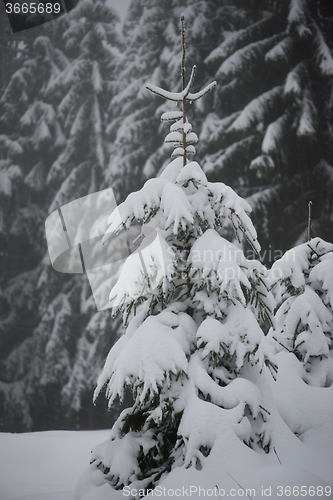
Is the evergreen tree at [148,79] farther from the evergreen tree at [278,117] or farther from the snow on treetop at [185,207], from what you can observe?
the snow on treetop at [185,207]

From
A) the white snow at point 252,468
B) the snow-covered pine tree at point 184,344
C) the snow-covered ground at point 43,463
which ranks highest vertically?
the snow-covered pine tree at point 184,344

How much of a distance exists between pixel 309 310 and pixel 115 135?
40.2 feet

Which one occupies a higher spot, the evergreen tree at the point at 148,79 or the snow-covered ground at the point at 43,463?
the evergreen tree at the point at 148,79

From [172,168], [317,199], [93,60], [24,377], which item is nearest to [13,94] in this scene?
[93,60]

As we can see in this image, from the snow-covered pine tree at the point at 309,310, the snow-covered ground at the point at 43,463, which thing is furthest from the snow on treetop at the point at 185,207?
the snow-covered ground at the point at 43,463

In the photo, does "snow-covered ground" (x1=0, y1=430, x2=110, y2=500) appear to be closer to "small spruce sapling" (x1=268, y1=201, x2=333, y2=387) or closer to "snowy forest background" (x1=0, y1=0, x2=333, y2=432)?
"small spruce sapling" (x1=268, y1=201, x2=333, y2=387)

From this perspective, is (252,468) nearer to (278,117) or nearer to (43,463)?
(43,463)

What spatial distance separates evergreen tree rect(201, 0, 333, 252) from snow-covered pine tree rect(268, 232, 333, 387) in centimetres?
668

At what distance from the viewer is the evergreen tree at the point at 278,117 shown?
420 inches

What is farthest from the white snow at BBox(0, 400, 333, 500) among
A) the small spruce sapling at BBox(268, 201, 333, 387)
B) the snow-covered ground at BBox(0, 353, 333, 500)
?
the small spruce sapling at BBox(268, 201, 333, 387)

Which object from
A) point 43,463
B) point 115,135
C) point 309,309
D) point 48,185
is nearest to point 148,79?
point 115,135

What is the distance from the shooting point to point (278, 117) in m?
11.5

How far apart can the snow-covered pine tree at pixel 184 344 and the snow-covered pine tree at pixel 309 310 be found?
116 centimetres

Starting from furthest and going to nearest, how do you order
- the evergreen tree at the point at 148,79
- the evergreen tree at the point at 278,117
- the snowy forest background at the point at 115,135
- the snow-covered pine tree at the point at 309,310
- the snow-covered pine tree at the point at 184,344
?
the evergreen tree at the point at 148,79, the snowy forest background at the point at 115,135, the evergreen tree at the point at 278,117, the snow-covered pine tree at the point at 309,310, the snow-covered pine tree at the point at 184,344
